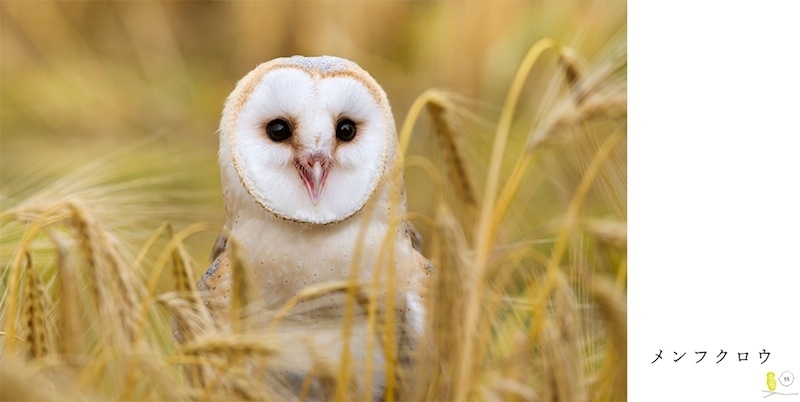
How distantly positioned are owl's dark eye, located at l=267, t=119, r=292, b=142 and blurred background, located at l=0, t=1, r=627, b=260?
0.90 ft

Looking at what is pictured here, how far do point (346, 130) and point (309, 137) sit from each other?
53mm

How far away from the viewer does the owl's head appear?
3.05ft

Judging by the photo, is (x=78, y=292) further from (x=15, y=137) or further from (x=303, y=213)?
(x=15, y=137)
